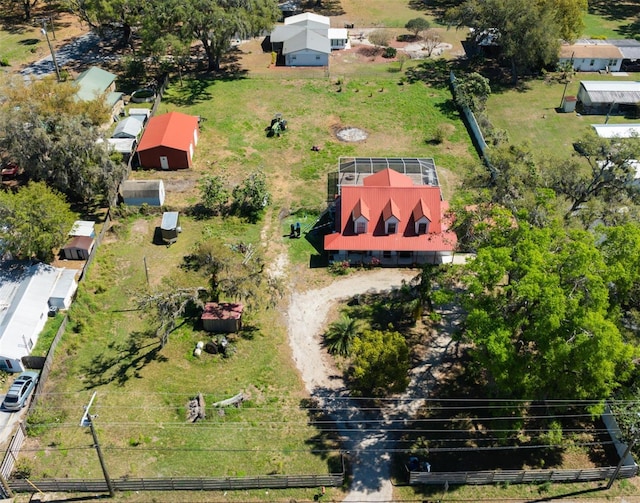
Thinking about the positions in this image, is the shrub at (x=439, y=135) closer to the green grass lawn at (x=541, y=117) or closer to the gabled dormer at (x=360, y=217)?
the green grass lawn at (x=541, y=117)

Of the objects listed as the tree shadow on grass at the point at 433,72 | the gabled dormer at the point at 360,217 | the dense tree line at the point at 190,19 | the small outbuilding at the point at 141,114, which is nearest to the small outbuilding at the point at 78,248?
the small outbuilding at the point at 141,114

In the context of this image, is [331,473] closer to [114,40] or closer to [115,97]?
[115,97]

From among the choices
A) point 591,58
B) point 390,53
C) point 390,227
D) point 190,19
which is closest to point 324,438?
point 390,227

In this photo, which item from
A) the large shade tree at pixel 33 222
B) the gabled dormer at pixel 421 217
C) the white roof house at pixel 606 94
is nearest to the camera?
the large shade tree at pixel 33 222

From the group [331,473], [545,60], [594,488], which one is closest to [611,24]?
[545,60]

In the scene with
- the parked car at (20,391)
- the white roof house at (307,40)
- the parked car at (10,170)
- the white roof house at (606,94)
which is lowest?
the parked car at (20,391)

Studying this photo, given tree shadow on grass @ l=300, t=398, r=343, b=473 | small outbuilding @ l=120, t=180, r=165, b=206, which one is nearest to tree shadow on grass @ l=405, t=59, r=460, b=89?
small outbuilding @ l=120, t=180, r=165, b=206
